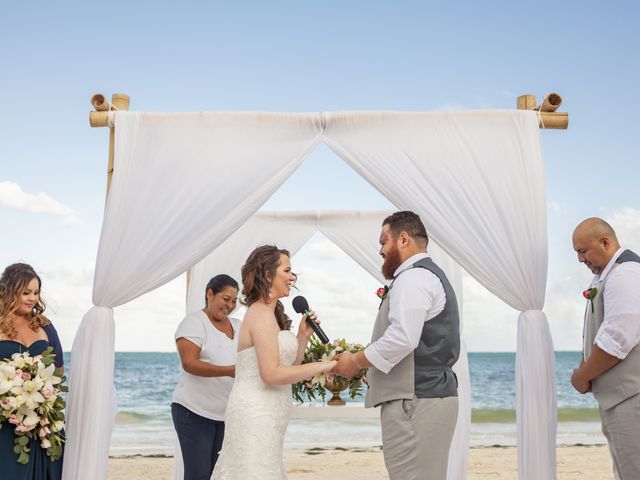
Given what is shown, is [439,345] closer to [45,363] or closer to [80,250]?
[45,363]

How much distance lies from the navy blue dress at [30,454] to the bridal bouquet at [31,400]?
0.03m

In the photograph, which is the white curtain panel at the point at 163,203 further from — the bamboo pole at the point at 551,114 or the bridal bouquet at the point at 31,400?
the bamboo pole at the point at 551,114

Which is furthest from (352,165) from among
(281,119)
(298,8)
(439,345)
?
(298,8)

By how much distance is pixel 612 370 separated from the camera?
3.53 m

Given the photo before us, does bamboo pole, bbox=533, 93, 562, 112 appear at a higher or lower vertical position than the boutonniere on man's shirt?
higher

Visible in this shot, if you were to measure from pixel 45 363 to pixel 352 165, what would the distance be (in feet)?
6.25

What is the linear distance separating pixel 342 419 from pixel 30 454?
7.76m

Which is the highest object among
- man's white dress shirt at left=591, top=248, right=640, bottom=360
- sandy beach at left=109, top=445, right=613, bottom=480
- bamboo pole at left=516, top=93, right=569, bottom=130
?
bamboo pole at left=516, top=93, right=569, bottom=130

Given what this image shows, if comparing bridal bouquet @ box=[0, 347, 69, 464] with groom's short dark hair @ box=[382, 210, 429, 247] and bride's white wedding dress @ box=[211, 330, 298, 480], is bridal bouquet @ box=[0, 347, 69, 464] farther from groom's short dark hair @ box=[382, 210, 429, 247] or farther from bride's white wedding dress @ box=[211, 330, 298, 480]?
groom's short dark hair @ box=[382, 210, 429, 247]

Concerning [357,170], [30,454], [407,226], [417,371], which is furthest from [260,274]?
[30,454]

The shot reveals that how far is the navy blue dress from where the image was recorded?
146 inches

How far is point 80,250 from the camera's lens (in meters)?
23.8

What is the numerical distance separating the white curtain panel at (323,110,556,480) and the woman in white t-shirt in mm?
1229

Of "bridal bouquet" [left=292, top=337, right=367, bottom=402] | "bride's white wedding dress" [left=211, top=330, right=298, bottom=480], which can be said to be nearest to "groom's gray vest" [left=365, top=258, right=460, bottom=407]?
"bride's white wedding dress" [left=211, top=330, right=298, bottom=480]
